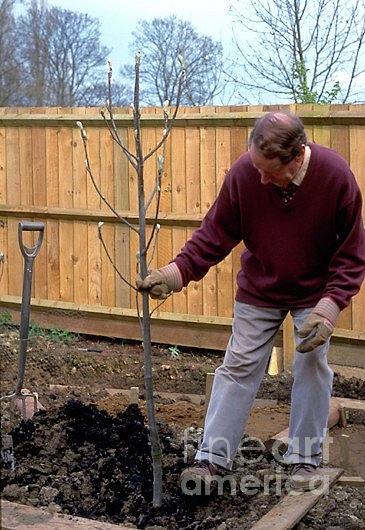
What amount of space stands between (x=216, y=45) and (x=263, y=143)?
35.4 ft

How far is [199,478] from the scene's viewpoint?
137 inches

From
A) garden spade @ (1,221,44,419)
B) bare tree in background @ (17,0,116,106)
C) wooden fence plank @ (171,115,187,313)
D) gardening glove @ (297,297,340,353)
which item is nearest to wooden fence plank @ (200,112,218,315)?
wooden fence plank @ (171,115,187,313)

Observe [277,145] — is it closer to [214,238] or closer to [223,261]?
[214,238]

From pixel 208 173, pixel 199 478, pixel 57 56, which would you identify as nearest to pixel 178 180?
pixel 208 173

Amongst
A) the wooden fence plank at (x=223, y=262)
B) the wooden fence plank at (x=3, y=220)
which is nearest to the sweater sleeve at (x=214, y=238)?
the wooden fence plank at (x=223, y=262)

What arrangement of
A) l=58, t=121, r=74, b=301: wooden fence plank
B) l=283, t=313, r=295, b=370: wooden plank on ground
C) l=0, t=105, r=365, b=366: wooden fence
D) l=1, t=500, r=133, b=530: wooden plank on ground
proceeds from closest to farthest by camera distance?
l=1, t=500, r=133, b=530: wooden plank on ground
l=283, t=313, r=295, b=370: wooden plank on ground
l=0, t=105, r=365, b=366: wooden fence
l=58, t=121, r=74, b=301: wooden fence plank

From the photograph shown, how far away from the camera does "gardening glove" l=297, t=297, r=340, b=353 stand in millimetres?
3332

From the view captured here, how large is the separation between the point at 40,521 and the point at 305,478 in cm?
120

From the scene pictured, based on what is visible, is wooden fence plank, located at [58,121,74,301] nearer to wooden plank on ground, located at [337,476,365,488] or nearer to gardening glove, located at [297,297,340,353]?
wooden plank on ground, located at [337,476,365,488]

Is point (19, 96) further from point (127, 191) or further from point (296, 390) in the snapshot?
point (296, 390)

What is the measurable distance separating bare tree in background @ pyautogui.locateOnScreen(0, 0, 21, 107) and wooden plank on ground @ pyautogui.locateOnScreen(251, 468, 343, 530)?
18.4m

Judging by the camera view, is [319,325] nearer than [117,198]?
Yes

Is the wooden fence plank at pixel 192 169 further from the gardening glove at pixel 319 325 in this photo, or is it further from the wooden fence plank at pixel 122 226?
the gardening glove at pixel 319 325

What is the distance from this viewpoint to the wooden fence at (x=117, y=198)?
7.12 m
